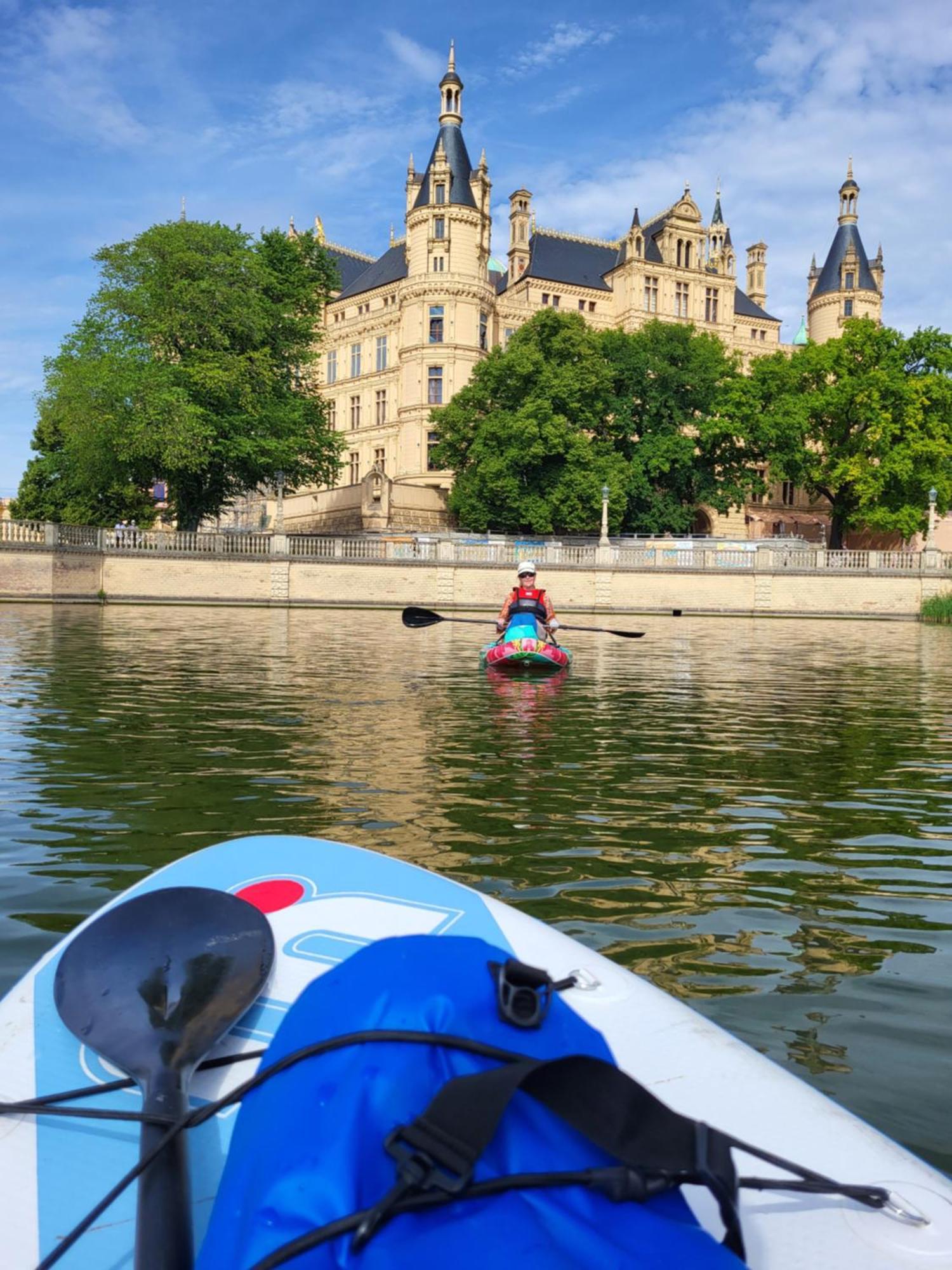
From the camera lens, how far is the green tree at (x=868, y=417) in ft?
149

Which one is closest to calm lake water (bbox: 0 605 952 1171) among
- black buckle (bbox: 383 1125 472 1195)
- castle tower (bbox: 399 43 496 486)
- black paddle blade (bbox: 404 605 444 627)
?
black buckle (bbox: 383 1125 472 1195)

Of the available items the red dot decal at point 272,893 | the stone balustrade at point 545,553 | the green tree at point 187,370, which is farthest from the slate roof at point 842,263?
the red dot decal at point 272,893

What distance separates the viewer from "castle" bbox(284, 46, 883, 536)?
5444cm

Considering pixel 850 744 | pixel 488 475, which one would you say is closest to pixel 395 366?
pixel 488 475

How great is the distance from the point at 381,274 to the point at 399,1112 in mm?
69353

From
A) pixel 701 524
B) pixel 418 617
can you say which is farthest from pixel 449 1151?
pixel 701 524

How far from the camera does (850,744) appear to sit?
8.70 metres

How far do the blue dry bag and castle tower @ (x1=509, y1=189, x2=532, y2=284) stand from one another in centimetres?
6623

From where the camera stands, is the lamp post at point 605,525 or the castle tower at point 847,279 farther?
the castle tower at point 847,279

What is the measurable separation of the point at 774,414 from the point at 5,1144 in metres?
48.1

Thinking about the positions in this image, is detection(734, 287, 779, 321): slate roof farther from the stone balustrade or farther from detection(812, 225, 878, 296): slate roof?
the stone balustrade

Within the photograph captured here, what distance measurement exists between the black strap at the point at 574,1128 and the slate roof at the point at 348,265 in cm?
7431

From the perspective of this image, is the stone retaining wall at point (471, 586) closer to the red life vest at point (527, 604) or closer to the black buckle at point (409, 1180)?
the red life vest at point (527, 604)

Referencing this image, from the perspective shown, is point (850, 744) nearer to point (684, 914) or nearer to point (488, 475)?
point (684, 914)
